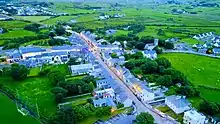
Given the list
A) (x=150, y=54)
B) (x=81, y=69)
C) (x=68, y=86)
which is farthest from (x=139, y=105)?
(x=150, y=54)

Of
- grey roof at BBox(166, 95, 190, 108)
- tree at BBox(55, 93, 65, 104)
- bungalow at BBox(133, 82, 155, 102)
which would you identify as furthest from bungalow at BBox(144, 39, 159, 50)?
tree at BBox(55, 93, 65, 104)

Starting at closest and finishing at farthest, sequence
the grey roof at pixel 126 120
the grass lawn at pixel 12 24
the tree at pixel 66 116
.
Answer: the tree at pixel 66 116 → the grey roof at pixel 126 120 → the grass lawn at pixel 12 24

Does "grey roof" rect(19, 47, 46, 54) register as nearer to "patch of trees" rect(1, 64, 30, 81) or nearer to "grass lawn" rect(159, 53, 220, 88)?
"patch of trees" rect(1, 64, 30, 81)

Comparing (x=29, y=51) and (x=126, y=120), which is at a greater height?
(x=29, y=51)

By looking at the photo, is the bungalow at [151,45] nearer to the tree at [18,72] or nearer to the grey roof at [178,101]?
the grey roof at [178,101]

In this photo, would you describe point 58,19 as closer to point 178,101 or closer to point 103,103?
point 103,103

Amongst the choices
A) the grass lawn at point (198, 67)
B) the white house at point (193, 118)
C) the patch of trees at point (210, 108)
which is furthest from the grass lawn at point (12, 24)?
the white house at point (193, 118)
